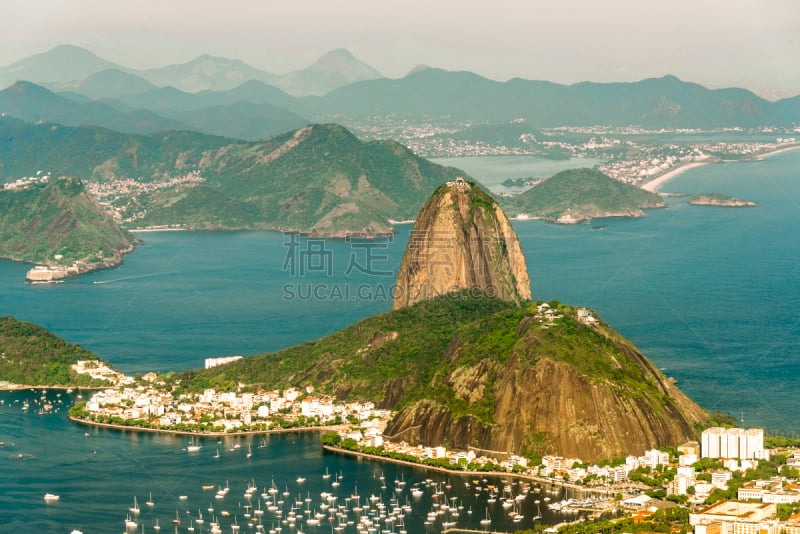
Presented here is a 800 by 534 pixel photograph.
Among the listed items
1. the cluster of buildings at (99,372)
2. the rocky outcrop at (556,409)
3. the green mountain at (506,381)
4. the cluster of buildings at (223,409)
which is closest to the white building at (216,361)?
the green mountain at (506,381)

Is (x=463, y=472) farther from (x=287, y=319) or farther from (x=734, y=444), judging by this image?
(x=287, y=319)

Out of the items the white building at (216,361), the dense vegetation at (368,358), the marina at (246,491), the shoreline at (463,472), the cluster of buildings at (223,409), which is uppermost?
the dense vegetation at (368,358)

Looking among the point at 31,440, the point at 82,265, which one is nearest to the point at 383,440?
the point at 31,440

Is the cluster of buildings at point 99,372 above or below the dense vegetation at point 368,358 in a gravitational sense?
below

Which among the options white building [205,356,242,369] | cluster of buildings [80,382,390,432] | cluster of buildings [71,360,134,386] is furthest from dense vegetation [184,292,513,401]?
cluster of buildings [71,360,134,386]

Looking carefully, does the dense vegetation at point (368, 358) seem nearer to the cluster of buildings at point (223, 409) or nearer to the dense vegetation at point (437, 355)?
the dense vegetation at point (437, 355)

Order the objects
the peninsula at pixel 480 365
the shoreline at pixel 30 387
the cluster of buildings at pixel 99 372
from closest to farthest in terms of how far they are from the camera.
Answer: the peninsula at pixel 480 365 < the cluster of buildings at pixel 99 372 < the shoreline at pixel 30 387

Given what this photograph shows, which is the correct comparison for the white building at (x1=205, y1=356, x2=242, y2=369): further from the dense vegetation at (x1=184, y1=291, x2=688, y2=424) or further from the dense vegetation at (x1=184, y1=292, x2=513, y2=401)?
the dense vegetation at (x1=184, y1=291, x2=688, y2=424)
